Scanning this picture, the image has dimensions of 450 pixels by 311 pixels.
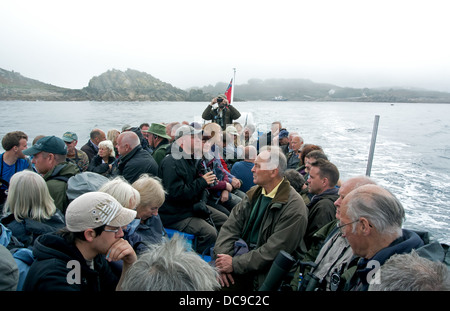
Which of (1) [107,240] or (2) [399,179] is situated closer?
(1) [107,240]

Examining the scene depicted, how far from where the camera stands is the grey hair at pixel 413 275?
120 centimetres

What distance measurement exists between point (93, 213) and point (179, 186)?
174 centimetres

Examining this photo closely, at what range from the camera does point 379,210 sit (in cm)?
173

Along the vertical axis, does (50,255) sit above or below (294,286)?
above

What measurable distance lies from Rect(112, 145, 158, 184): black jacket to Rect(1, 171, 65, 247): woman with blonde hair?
162 centimetres

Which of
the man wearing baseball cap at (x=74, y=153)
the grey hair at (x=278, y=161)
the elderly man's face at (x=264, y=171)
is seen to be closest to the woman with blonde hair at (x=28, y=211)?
the elderly man's face at (x=264, y=171)

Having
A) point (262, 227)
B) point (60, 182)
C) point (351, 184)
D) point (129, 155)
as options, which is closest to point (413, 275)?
point (351, 184)

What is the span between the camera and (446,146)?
13.9 metres

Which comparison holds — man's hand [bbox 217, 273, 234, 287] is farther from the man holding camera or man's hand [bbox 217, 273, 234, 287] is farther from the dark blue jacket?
the man holding camera

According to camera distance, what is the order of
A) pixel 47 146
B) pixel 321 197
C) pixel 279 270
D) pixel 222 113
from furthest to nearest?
pixel 222 113 → pixel 47 146 → pixel 321 197 → pixel 279 270

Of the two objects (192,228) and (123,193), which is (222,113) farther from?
(123,193)

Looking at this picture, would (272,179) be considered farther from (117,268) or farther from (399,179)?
(399,179)
